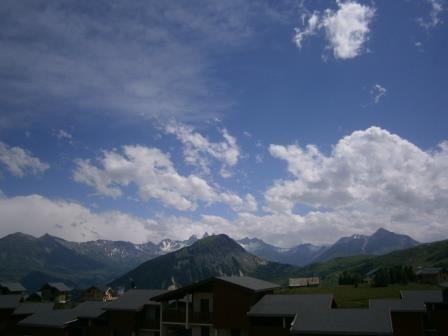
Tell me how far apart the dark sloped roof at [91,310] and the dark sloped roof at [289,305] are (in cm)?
2258

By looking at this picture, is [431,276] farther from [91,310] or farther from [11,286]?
[11,286]

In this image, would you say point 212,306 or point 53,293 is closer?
point 212,306

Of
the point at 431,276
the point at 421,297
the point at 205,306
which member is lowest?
the point at 205,306

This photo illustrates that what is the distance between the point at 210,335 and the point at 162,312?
23.0ft

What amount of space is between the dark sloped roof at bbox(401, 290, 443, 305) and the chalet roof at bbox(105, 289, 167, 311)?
2919 centimetres

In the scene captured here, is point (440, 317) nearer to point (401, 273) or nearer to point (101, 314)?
point (101, 314)

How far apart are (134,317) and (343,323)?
27.8 metres

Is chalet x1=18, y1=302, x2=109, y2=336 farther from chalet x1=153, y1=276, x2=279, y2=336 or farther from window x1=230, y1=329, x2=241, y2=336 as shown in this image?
window x1=230, y1=329, x2=241, y2=336

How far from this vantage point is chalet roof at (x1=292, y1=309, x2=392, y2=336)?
1398 inches

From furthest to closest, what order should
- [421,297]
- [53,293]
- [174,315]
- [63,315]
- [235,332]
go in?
1. [53,293]
2. [63,315]
3. [174,315]
4. [421,297]
5. [235,332]

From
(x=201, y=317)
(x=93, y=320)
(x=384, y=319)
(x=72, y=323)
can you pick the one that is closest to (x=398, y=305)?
(x=384, y=319)

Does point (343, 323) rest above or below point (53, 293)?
below

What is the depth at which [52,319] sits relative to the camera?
197 feet

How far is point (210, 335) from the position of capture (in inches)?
1868
